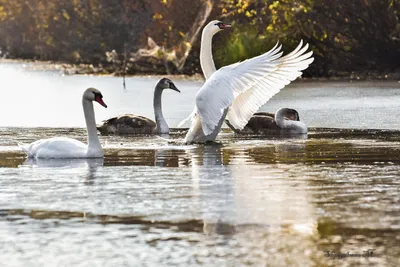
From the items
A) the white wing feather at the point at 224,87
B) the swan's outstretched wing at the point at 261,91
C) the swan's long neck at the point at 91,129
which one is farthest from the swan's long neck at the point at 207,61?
the swan's long neck at the point at 91,129

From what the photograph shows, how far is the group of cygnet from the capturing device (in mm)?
13391

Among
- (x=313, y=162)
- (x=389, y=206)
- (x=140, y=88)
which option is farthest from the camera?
(x=140, y=88)

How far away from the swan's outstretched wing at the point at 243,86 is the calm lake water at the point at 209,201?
38cm

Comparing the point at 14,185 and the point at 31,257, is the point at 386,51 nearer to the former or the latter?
the point at 14,185

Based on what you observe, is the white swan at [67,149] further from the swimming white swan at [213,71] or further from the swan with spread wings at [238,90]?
the swimming white swan at [213,71]

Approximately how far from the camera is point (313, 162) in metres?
12.7

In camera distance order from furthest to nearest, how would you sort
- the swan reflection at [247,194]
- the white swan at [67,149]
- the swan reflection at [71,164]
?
1. the white swan at [67,149]
2. the swan reflection at [71,164]
3. the swan reflection at [247,194]

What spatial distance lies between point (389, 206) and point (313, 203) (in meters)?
0.58

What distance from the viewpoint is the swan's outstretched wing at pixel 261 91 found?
15828 mm

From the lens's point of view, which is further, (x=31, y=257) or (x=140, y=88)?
(x=140, y=88)

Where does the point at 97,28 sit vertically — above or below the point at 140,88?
above

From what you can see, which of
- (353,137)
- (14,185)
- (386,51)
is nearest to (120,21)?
(386,51)

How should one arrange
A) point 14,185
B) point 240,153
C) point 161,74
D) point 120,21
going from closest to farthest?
point 14,185, point 240,153, point 161,74, point 120,21

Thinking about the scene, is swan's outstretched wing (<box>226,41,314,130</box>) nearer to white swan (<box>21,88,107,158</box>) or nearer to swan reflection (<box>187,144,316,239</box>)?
swan reflection (<box>187,144,316,239</box>)
